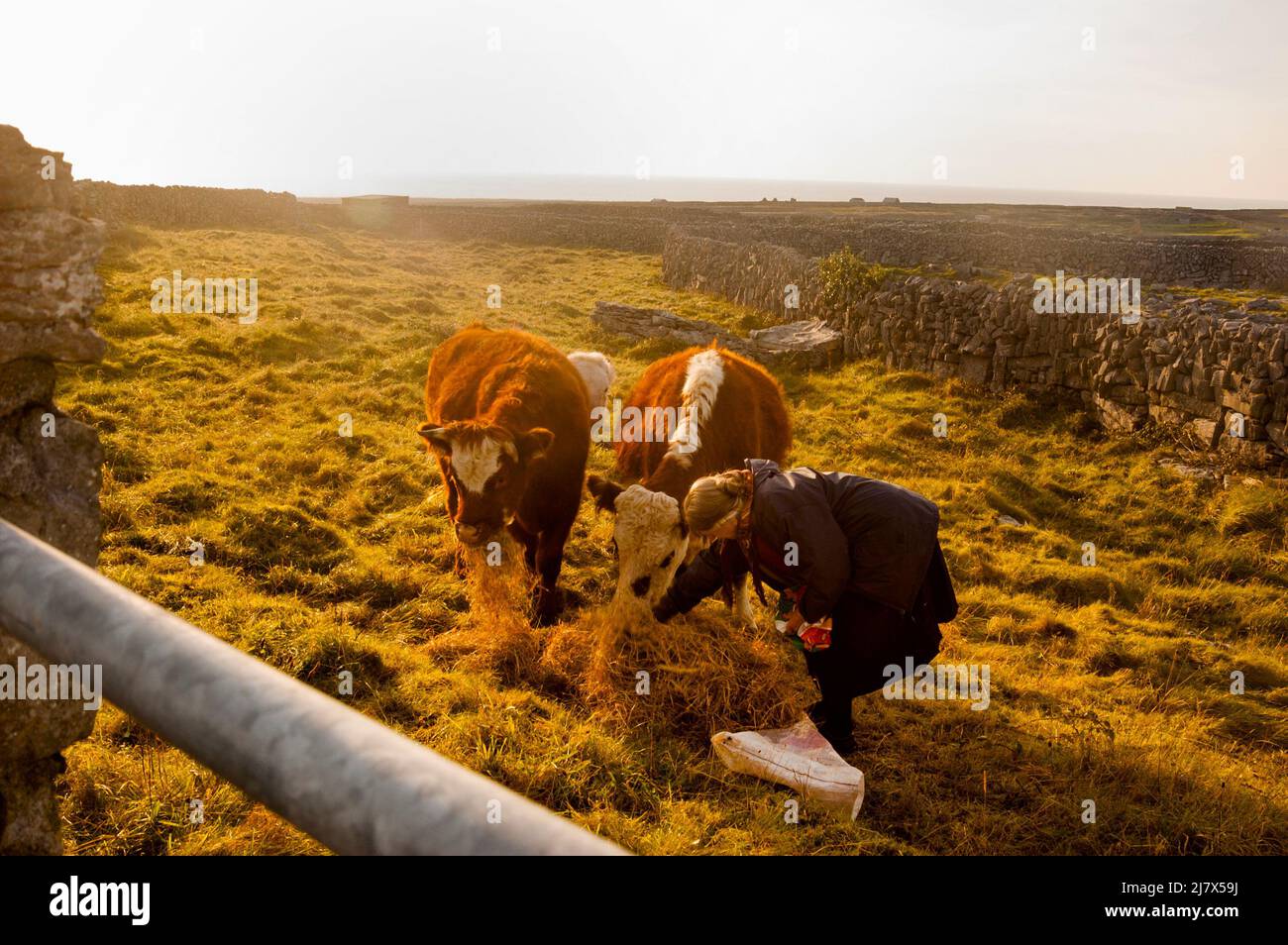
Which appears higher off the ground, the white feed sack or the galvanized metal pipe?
the galvanized metal pipe

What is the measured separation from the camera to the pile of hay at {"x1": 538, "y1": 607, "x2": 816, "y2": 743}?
5.00m

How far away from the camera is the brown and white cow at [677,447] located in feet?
17.6

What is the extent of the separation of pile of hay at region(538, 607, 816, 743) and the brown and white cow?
0.95ft

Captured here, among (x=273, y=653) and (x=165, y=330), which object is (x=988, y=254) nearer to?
(x=165, y=330)

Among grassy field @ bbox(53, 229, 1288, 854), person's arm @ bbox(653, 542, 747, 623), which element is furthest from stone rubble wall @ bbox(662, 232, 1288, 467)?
person's arm @ bbox(653, 542, 747, 623)

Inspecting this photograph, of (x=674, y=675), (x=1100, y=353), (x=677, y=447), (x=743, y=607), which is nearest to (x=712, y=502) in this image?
(x=674, y=675)

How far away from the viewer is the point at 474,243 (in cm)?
4344

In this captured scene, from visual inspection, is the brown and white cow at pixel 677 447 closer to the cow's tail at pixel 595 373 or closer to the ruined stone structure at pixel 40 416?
the cow's tail at pixel 595 373

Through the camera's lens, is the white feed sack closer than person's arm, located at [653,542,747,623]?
Yes

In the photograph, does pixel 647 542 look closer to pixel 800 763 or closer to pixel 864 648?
pixel 864 648

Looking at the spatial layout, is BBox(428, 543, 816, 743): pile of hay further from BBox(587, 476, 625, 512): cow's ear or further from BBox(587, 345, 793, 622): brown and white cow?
BBox(587, 476, 625, 512): cow's ear

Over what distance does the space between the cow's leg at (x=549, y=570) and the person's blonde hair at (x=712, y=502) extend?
86.8 inches

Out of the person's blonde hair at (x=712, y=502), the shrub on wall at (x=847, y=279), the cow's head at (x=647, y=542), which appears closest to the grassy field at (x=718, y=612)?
the cow's head at (x=647, y=542)

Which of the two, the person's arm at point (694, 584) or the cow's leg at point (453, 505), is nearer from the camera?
the person's arm at point (694, 584)
